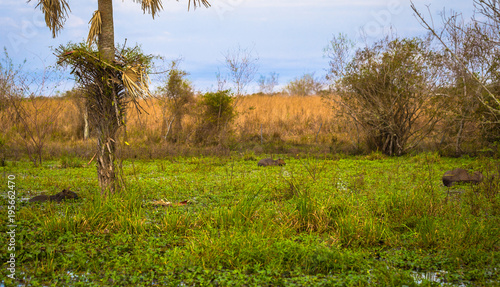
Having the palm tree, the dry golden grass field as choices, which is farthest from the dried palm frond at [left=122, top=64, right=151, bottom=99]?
the dry golden grass field

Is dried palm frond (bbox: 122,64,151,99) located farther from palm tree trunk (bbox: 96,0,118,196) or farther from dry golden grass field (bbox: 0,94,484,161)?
dry golden grass field (bbox: 0,94,484,161)

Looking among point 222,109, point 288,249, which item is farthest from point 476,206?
point 222,109

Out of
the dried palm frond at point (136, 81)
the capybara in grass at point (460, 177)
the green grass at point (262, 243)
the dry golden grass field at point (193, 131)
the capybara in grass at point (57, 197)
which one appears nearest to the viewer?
the green grass at point (262, 243)

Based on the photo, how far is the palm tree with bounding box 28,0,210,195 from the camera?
543 cm

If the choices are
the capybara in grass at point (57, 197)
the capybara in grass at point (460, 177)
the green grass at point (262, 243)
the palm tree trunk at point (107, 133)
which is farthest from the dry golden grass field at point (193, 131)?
the green grass at point (262, 243)

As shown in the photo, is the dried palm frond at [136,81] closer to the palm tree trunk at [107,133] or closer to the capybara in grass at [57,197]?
the palm tree trunk at [107,133]

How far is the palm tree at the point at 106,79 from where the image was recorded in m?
5.43

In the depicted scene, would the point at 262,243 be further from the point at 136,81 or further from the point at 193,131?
the point at 193,131

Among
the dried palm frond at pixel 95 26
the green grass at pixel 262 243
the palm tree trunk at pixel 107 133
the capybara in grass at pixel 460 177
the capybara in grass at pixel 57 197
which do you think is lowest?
the green grass at pixel 262 243

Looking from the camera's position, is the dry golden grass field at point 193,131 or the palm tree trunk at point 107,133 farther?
the dry golden grass field at point 193,131

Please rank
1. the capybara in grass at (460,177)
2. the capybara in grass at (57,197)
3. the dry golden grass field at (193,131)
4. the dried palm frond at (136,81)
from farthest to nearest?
the dry golden grass field at (193,131)
the capybara in grass at (460,177)
the capybara in grass at (57,197)
the dried palm frond at (136,81)

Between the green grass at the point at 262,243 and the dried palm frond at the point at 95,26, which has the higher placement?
the dried palm frond at the point at 95,26

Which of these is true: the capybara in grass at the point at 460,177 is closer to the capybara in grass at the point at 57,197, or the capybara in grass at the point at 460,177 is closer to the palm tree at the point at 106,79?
the palm tree at the point at 106,79

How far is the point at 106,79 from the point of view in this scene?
5523mm
